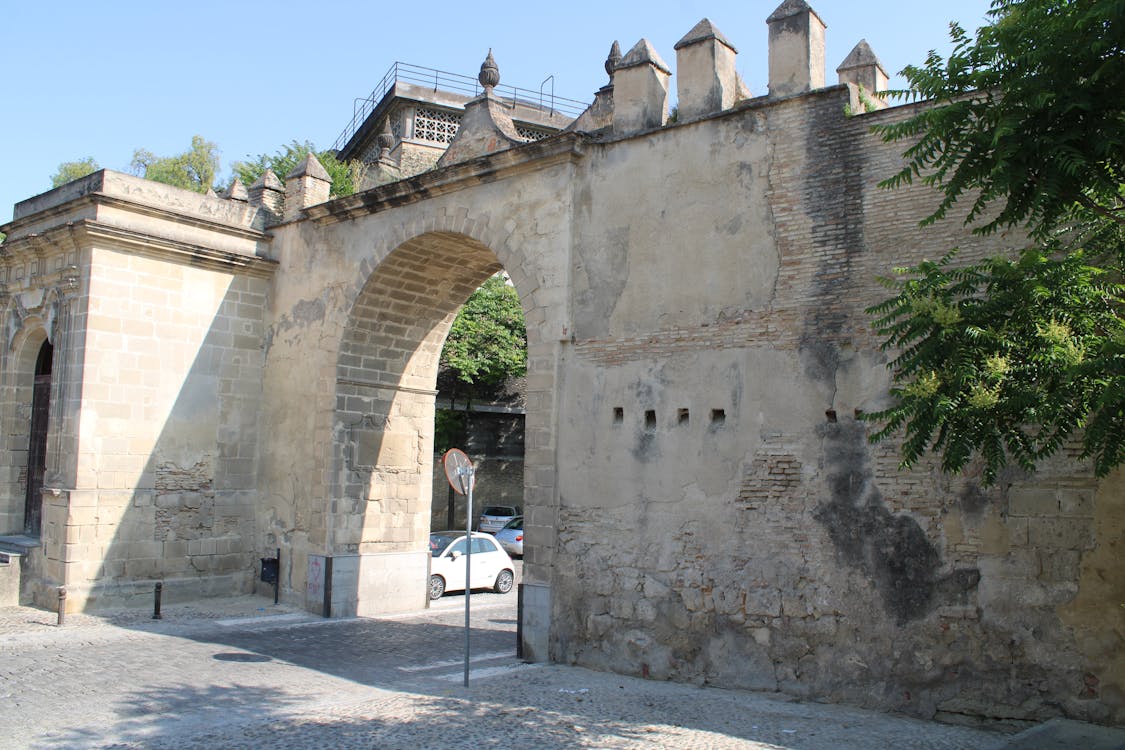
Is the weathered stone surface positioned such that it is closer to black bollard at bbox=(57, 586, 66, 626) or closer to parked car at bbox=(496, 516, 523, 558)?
black bollard at bbox=(57, 586, 66, 626)

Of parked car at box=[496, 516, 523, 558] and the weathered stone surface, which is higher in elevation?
the weathered stone surface

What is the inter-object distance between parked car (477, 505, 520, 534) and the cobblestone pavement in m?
14.1

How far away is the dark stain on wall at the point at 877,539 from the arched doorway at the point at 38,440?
463 inches

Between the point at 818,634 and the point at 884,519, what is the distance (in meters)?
1.16

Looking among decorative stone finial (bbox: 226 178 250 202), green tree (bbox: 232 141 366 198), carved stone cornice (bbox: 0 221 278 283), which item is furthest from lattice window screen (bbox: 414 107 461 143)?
carved stone cornice (bbox: 0 221 278 283)

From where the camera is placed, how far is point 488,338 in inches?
989

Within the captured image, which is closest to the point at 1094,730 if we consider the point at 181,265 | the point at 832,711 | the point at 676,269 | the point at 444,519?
the point at 832,711

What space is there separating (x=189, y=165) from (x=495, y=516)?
1710 cm

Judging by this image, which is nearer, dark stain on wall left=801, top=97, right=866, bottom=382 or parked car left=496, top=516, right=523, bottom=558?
dark stain on wall left=801, top=97, right=866, bottom=382

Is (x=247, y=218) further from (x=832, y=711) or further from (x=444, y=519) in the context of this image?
(x=444, y=519)

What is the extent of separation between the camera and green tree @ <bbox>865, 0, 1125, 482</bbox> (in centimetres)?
461

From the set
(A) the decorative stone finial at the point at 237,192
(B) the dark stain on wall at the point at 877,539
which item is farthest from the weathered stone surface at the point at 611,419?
(A) the decorative stone finial at the point at 237,192

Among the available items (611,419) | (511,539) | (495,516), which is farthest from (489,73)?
(495,516)

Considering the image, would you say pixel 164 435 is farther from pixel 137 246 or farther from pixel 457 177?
pixel 457 177
